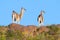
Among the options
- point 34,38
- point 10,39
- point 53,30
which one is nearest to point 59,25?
point 53,30

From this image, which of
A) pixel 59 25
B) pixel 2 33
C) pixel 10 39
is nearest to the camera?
pixel 10 39

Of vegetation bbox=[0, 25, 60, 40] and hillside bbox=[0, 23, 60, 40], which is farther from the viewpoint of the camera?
hillside bbox=[0, 23, 60, 40]

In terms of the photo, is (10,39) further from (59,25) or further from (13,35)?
(59,25)

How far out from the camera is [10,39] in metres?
41.2

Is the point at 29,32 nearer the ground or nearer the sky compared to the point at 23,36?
nearer the sky

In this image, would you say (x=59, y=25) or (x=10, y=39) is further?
(x=59, y=25)

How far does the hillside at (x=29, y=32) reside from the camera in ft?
141

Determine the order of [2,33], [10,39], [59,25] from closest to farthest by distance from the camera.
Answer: [10,39]
[2,33]
[59,25]

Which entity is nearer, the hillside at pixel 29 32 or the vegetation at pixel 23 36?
the vegetation at pixel 23 36

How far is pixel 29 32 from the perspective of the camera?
45.6m

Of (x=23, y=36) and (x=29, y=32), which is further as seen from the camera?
(x=29, y=32)

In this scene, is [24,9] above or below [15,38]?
above

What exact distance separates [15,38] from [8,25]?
463 centimetres

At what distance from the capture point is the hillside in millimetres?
43016
